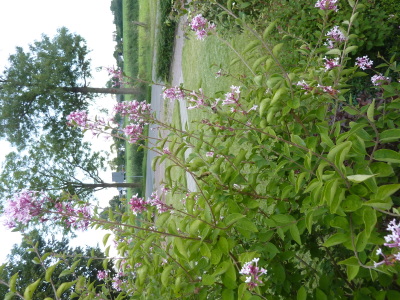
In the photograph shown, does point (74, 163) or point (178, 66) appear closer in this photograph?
point (178, 66)

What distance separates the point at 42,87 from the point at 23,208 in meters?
16.8

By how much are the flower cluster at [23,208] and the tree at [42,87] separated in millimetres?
16527

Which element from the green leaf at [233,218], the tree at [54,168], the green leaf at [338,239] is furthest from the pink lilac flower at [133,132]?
the tree at [54,168]

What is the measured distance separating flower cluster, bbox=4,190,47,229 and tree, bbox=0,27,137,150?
1653 centimetres

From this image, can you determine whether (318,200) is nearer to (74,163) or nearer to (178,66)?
(178,66)

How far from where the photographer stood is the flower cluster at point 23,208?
233cm

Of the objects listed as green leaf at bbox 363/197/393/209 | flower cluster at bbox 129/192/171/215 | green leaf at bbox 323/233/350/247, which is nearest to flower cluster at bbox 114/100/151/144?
flower cluster at bbox 129/192/171/215

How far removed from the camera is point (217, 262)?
1.77m

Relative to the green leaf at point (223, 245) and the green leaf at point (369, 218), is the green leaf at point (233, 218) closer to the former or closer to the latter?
the green leaf at point (223, 245)

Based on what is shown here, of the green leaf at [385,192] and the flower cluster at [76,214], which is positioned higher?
the green leaf at [385,192]

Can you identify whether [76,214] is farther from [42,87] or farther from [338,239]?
[42,87]

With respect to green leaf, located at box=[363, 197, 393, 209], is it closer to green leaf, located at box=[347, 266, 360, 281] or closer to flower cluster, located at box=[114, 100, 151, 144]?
green leaf, located at box=[347, 266, 360, 281]

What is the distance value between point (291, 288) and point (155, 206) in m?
1.08

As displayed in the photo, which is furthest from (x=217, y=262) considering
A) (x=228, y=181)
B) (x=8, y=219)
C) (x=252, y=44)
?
(x=8, y=219)
